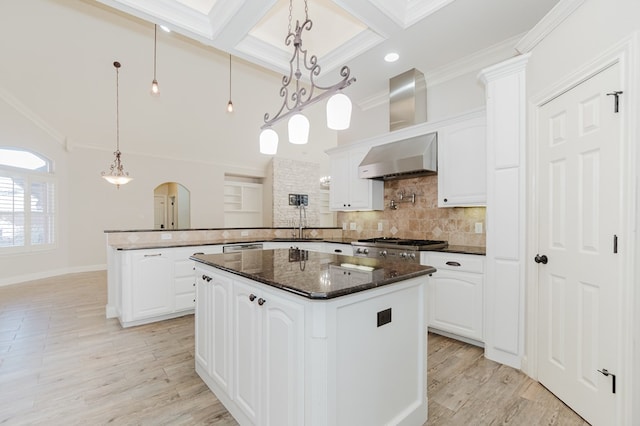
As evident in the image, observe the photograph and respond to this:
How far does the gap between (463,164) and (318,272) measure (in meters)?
2.28

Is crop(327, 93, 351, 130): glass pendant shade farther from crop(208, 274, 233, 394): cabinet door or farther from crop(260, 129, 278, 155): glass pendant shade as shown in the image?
crop(208, 274, 233, 394): cabinet door

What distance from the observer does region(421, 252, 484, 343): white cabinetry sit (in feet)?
8.89

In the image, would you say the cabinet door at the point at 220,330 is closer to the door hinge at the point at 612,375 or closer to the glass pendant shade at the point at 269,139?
the glass pendant shade at the point at 269,139

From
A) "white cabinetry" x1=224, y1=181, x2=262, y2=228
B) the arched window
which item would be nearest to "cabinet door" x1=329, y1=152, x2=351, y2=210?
"white cabinetry" x1=224, y1=181, x2=262, y2=228

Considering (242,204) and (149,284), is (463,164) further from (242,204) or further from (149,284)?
(242,204)

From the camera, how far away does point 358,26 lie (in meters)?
3.10

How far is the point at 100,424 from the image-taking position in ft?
5.76

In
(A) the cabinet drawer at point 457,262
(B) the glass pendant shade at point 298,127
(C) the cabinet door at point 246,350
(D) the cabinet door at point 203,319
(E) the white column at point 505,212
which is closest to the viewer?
(C) the cabinet door at point 246,350

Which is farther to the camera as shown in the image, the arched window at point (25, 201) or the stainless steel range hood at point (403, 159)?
the arched window at point (25, 201)

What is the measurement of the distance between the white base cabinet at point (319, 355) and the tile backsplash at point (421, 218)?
6.36ft

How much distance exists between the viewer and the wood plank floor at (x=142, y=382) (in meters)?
1.82

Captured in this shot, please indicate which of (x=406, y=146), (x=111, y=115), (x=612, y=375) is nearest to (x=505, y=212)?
(x=612, y=375)

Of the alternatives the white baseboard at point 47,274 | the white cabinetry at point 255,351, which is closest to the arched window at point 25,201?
the white baseboard at point 47,274

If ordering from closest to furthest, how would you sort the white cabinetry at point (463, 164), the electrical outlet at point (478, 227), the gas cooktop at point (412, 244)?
the white cabinetry at point (463, 164), the gas cooktop at point (412, 244), the electrical outlet at point (478, 227)
